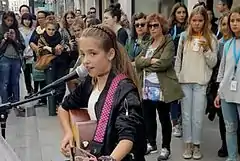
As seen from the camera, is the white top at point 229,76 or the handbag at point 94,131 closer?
the handbag at point 94,131

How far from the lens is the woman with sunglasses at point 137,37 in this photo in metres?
6.06

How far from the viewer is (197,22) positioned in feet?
17.9

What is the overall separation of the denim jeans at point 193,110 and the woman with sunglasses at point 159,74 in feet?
0.54

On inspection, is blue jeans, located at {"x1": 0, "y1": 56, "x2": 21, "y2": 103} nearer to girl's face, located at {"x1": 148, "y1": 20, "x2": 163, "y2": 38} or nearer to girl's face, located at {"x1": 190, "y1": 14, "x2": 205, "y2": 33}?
girl's face, located at {"x1": 148, "y1": 20, "x2": 163, "y2": 38}

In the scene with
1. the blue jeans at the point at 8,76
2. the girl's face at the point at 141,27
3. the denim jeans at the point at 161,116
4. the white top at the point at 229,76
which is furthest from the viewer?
the blue jeans at the point at 8,76

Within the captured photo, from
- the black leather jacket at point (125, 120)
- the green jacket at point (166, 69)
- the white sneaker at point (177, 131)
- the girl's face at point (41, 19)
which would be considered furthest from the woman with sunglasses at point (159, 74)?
the girl's face at point (41, 19)

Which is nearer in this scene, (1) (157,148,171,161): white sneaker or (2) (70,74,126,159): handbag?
(2) (70,74,126,159): handbag

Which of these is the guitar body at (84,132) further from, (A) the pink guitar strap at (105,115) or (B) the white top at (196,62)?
(B) the white top at (196,62)

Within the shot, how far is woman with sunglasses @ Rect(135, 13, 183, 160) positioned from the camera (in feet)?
17.8

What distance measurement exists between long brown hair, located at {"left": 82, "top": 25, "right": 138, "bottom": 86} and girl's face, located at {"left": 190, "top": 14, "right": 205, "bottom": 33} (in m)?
2.95

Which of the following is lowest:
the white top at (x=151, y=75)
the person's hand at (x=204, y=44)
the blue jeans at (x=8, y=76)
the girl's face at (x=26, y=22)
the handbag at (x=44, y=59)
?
the blue jeans at (x=8, y=76)

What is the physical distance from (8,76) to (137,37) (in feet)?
9.63

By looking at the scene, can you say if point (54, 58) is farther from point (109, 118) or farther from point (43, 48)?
point (109, 118)

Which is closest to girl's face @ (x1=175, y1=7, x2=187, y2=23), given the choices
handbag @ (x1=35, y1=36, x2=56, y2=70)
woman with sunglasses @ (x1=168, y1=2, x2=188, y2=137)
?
woman with sunglasses @ (x1=168, y1=2, x2=188, y2=137)
